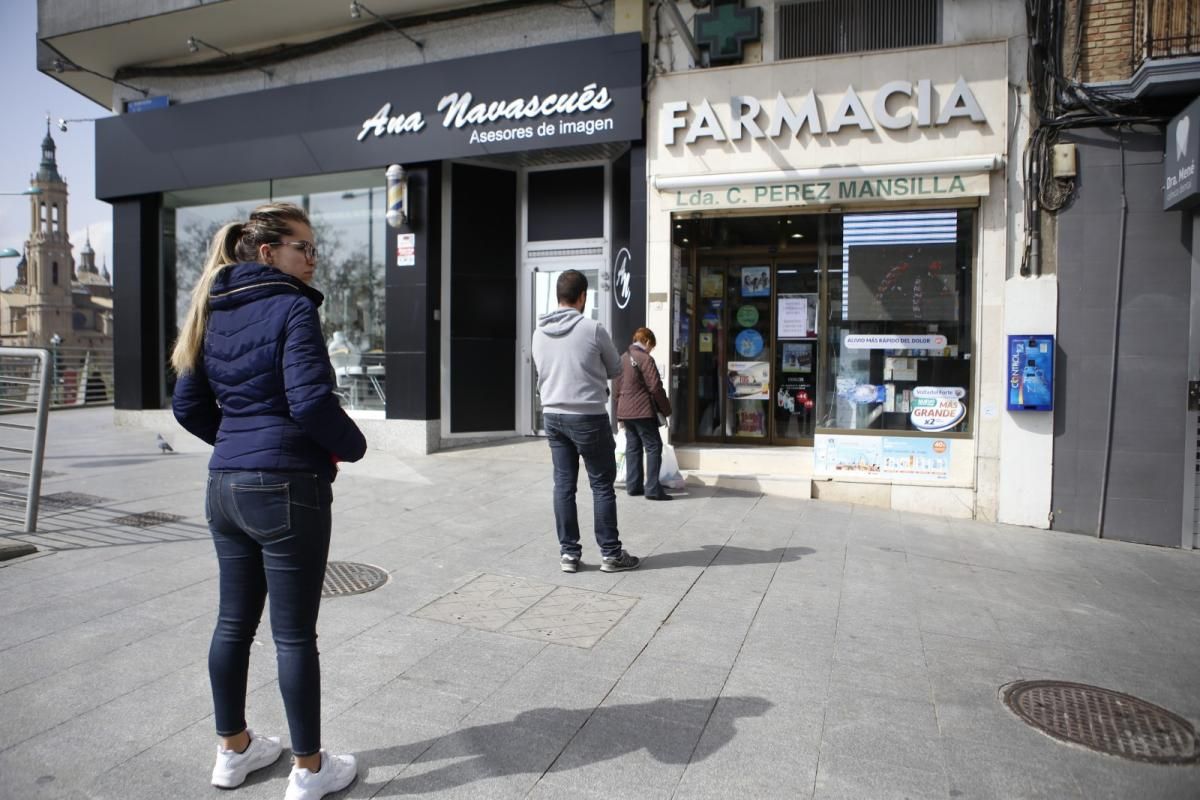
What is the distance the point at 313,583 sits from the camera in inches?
101

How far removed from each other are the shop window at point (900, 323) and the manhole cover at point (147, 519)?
6394 millimetres

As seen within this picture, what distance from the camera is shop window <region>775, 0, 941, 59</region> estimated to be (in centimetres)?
841

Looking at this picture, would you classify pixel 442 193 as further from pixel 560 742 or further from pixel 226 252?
pixel 560 742

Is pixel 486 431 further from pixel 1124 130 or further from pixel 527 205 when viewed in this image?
pixel 1124 130

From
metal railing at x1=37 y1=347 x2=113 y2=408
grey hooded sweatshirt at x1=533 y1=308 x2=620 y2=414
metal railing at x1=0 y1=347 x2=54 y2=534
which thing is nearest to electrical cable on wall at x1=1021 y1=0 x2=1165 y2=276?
grey hooded sweatshirt at x1=533 y1=308 x2=620 y2=414

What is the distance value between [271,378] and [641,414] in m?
5.66

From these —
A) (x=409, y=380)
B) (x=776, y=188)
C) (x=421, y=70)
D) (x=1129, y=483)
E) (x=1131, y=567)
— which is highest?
(x=421, y=70)

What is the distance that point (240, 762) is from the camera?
2744mm

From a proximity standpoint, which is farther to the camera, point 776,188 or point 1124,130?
point 776,188

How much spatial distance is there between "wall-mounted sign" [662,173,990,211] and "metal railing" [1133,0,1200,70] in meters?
1.68

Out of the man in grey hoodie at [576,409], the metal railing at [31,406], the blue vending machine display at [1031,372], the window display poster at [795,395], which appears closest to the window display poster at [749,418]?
the window display poster at [795,395]

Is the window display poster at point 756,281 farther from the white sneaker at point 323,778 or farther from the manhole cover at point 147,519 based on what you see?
the white sneaker at point 323,778

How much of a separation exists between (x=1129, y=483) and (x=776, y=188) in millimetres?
4420

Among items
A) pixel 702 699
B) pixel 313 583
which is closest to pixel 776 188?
pixel 702 699
